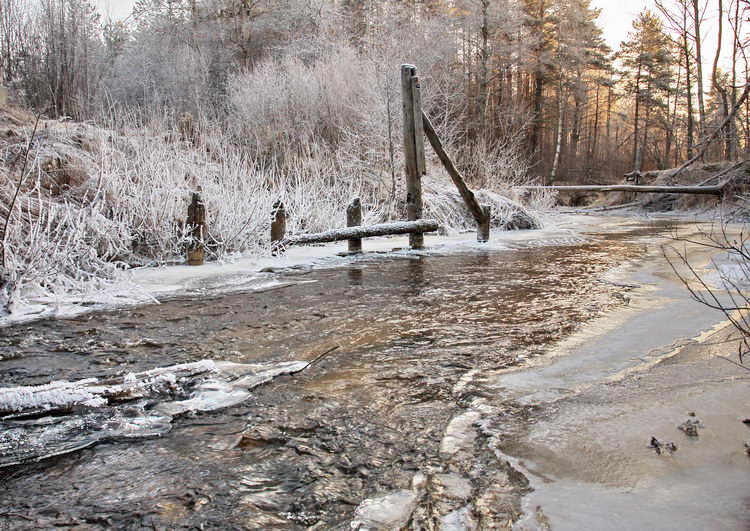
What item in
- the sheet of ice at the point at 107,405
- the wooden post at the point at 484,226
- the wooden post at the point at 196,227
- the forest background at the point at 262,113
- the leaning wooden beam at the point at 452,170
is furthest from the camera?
the wooden post at the point at 484,226

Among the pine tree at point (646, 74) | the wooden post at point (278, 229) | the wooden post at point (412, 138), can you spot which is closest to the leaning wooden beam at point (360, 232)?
the wooden post at point (278, 229)

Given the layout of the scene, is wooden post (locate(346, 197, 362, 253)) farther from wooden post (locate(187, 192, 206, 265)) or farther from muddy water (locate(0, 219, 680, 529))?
muddy water (locate(0, 219, 680, 529))

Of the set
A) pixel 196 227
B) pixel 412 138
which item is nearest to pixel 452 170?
pixel 412 138

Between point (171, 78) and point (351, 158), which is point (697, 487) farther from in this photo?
point (171, 78)

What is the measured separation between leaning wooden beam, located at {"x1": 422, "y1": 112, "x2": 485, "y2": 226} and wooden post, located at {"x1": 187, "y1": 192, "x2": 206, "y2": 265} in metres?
4.00

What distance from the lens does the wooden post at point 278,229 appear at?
25.5 ft

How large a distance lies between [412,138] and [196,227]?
3813 mm

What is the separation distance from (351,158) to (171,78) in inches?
Result: 570

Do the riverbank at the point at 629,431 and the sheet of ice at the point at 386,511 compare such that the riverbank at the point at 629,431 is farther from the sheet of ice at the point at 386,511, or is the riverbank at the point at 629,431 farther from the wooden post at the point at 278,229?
the wooden post at the point at 278,229

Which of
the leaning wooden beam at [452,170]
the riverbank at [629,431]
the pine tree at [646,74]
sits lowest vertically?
the riverbank at [629,431]

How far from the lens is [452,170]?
9.28 m

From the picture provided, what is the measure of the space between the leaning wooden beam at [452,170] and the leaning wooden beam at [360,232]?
48.4 inches

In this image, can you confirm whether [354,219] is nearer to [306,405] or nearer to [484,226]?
[484,226]

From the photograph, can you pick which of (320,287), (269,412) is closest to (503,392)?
(269,412)
